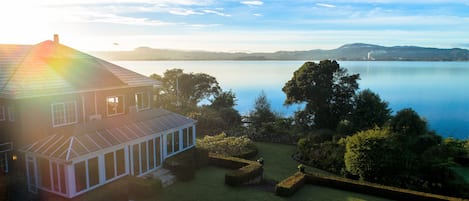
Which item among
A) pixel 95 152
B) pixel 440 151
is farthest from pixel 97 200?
pixel 440 151

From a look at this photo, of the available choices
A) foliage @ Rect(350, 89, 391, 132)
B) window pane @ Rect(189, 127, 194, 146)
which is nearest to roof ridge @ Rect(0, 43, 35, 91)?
window pane @ Rect(189, 127, 194, 146)

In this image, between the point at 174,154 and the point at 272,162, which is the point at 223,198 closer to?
the point at 174,154

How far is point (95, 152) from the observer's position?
14547 mm

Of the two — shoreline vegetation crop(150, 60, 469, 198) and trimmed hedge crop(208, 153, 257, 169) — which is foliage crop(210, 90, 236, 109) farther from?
trimmed hedge crop(208, 153, 257, 169)

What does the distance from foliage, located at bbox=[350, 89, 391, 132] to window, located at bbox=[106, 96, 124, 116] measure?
20.5m

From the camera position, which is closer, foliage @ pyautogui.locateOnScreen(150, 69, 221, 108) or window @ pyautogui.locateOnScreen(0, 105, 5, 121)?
window @ pyautogui.locateOnScreen(0, 105, 5, 121)

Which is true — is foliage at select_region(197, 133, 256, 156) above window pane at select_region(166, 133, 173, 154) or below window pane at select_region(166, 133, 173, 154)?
below

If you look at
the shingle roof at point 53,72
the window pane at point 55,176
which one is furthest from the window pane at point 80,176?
the shingle roof at point 53,72

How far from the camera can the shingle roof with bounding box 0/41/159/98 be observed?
1468 cm

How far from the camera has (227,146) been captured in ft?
82.4

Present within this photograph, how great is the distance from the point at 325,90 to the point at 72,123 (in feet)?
76.9

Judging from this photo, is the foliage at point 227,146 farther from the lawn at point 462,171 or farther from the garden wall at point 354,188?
the lawn at point 462,171

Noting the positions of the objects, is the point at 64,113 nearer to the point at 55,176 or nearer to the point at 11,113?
the point at 11,113

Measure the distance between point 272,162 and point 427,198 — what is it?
10.6 metres
